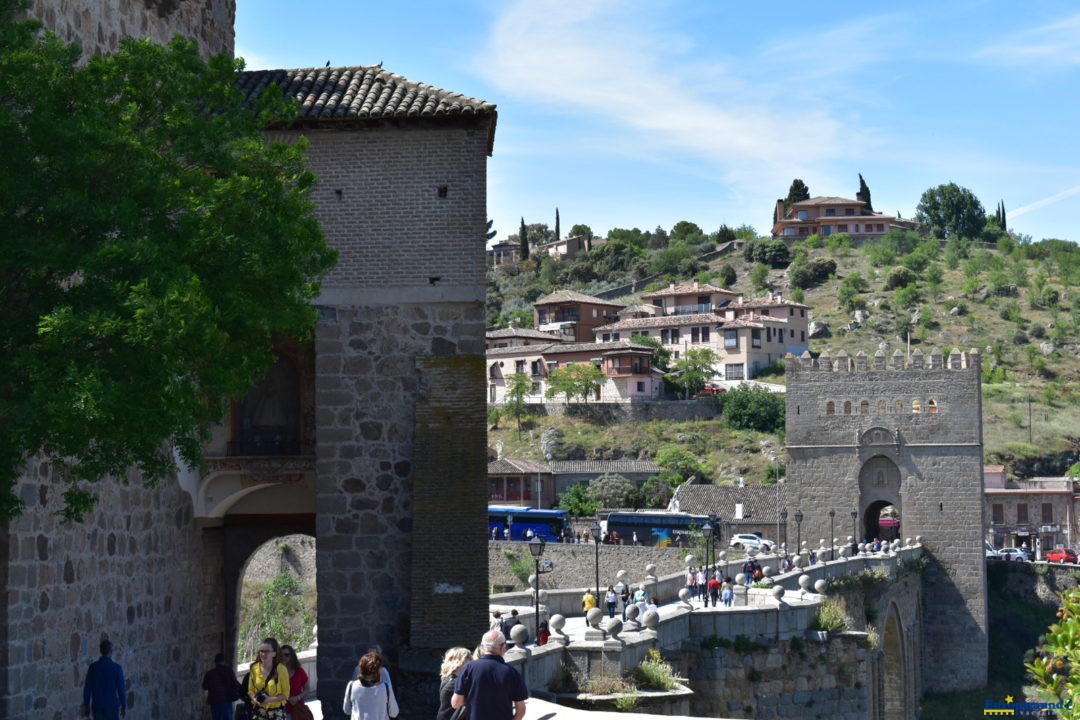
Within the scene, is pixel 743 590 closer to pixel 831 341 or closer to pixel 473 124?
pixel 473 124

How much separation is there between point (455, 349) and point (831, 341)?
9675 centimetres

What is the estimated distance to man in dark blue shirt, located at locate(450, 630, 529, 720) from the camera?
9836mm

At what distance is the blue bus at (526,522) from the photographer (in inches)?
2448

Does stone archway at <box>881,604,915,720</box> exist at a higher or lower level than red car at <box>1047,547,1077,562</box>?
lower

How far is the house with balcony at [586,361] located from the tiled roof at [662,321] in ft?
24.9

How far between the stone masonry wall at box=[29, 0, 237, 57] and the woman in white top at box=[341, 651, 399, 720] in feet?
19.3

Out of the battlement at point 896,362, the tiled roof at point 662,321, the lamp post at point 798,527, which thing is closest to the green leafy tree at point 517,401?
the tiled roof at point 662,321

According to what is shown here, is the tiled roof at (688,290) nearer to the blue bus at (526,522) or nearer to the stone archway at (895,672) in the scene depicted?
the blue bus at (526,522)

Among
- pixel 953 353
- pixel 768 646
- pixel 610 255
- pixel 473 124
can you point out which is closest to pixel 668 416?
pixel 953 353

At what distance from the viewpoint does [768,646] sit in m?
24.1

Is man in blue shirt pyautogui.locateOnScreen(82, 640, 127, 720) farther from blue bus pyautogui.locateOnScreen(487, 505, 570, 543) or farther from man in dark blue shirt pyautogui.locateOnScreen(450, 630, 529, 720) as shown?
blue bus pyautogui.locateOnScreen(487, 505, 570, 543)

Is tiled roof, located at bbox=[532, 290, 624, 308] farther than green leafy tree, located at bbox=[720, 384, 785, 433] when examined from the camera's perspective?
Yes

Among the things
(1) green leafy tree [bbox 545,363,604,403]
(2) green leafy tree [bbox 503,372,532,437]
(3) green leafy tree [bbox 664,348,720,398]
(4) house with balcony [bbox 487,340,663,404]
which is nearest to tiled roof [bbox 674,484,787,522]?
(2) green leafy tree [bbox 503,372,532,437]

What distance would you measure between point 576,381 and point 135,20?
259 ft
